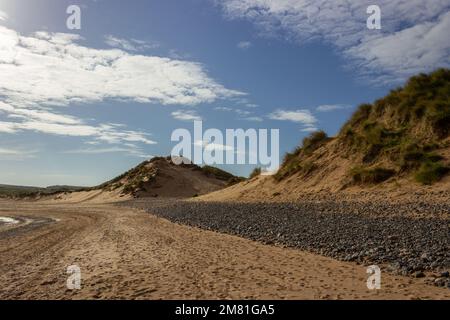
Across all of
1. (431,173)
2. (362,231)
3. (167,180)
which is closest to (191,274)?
(362,231)

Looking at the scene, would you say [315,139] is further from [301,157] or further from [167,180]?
[167,180]

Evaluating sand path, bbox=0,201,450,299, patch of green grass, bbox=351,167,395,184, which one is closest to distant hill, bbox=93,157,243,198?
patch of green grass, bbox=351,167,395,184

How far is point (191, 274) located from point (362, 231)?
711 cm

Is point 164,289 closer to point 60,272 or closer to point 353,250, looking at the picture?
point 60,272

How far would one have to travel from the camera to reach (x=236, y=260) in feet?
38.1

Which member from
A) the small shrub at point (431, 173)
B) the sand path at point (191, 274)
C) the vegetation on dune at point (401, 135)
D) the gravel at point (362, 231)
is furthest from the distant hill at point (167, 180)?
the sand path at point (191, 274)

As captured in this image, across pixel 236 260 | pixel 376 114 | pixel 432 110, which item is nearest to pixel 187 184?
pixel 376 114

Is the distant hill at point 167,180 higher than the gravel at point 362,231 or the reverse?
higher

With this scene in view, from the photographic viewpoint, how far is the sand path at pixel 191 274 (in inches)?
327

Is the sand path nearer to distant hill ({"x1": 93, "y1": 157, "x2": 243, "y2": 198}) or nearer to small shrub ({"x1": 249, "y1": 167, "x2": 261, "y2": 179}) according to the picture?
small shrub ({"x1": 249, "y1": 167, "x2": 261, "y2": 179})

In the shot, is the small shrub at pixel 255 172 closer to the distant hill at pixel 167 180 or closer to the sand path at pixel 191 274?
the distant hill at pixel 167 180

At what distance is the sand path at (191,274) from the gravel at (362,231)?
0.74 meters
